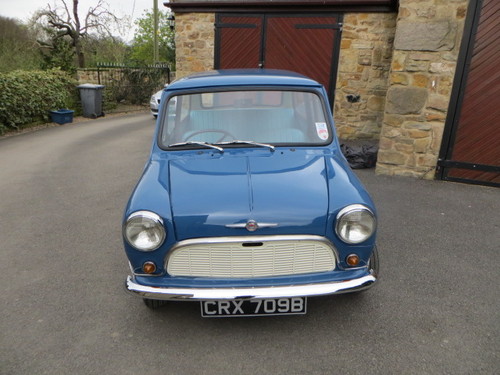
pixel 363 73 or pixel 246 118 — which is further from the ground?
pixel 363 73

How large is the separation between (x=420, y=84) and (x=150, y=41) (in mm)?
31289

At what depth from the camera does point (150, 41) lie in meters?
32.8

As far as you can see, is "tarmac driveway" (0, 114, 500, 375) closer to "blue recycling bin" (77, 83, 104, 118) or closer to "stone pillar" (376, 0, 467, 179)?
"stone pillar" (376, 0, 467, 179)

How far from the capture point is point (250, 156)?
9.50 feet

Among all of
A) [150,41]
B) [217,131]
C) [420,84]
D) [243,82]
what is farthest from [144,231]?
[150,41]

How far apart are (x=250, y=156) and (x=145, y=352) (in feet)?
4.97

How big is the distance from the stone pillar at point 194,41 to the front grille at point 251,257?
24.9 feet

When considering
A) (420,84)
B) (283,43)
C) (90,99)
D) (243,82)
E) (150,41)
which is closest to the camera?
(243,82)

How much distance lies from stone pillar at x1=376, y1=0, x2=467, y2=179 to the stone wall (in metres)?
2.42

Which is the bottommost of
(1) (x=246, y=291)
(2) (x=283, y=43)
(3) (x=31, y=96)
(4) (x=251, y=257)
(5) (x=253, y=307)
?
(5) (x=253, y=307)

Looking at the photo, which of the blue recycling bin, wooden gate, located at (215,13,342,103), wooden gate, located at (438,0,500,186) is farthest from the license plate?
the blue recycling bin

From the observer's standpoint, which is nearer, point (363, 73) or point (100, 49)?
point (363, 73)

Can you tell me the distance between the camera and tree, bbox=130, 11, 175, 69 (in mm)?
30725

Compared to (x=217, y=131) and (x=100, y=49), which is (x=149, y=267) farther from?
(x=100, y=49)
